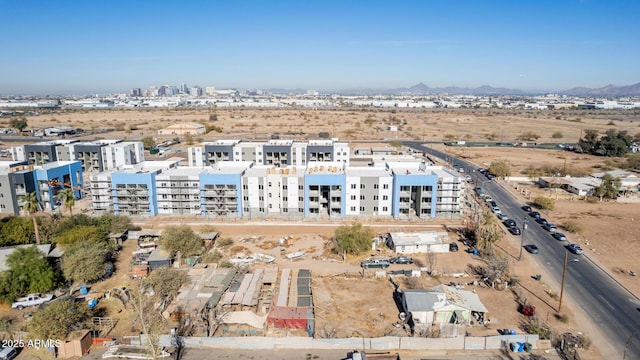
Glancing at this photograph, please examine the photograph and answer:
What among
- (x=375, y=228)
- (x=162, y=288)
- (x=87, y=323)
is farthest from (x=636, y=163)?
(x=87, y=323)

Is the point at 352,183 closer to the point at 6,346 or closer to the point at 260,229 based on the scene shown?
the point at 260,229

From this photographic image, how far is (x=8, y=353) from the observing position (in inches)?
1133

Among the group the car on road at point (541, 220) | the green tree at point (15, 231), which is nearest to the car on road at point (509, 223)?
the car on road at point (541, 220)

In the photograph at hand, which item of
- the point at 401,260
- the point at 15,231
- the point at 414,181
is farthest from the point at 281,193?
the point at 15,231

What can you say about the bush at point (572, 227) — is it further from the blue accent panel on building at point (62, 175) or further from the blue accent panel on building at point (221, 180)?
the blue accent panel on building at point (62, 175)

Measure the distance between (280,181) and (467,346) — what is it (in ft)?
120

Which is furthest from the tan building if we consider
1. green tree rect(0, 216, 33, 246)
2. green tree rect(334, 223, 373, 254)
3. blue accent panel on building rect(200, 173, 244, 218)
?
green tree rect(334, 223, 373, 254)

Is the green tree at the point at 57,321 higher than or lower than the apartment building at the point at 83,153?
lower

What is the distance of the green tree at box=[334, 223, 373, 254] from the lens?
46406 millimetres

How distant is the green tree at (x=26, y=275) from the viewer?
3638 cm

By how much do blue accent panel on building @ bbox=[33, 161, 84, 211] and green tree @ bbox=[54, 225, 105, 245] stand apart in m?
21.2

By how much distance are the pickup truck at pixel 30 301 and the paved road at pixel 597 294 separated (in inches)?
1856

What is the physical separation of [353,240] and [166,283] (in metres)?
20.5

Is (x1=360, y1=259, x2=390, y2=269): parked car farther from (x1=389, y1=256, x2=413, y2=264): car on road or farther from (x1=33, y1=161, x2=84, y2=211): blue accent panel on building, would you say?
(x1=33, y1=161, x2=84, y2=211): blue accent panel on building
